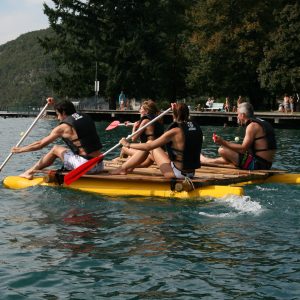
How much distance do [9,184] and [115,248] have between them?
632cm

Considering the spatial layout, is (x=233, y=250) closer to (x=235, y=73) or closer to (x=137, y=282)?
(x=137, y=282)

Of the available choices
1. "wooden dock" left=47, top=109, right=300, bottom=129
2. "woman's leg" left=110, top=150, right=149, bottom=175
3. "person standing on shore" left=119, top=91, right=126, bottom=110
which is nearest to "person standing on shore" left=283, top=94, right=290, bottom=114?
"wooden dock" left=47, top=109, right=300, bottom=129

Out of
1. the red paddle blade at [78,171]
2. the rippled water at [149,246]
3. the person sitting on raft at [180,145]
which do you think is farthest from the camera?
the red paddle blade at [78,171]

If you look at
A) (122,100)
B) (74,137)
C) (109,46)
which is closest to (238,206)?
(74,137)

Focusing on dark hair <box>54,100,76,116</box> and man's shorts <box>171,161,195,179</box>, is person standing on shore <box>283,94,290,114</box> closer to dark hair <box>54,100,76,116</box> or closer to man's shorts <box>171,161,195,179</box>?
dark hair <box>54,100,76,116</box>

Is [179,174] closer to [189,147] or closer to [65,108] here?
[189,147]

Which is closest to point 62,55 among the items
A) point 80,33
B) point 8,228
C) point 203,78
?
point 80,33

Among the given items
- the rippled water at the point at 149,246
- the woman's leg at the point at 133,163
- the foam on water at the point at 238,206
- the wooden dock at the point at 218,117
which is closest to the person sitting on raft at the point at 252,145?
the rippled water at the point at 149,246

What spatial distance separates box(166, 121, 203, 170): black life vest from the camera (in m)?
13.8

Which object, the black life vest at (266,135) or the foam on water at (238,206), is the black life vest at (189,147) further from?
the black life vest at (266,135)

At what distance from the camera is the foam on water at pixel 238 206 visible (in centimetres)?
1234

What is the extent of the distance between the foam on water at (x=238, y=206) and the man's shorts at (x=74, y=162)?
10.4 feet

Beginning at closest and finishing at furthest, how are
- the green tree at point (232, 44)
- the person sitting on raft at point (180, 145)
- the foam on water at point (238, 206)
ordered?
1. the foam on water at point (238, 206)
2. the person sitting on raft at point (180, 145)
3. the green tree at point (232, 44)

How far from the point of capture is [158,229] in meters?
11.5
